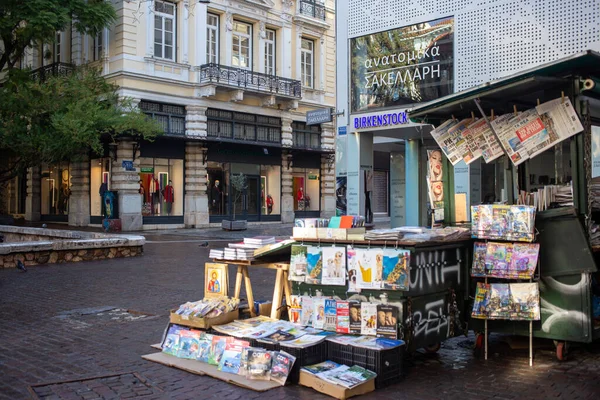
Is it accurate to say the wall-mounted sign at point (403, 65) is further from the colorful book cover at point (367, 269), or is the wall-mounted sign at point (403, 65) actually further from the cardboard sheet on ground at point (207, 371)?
the cardboard sheet on ground at point (207, 371)

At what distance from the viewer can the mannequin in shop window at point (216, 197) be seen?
30750 millimetres

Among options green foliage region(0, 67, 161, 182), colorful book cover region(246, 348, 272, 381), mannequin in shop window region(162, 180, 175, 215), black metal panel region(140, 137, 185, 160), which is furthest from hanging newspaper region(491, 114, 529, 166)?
mannequin in shop window region(162, 180, 175, 215)

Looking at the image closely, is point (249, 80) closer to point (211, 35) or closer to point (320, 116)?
point (211, 35)

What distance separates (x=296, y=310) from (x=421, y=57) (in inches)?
528

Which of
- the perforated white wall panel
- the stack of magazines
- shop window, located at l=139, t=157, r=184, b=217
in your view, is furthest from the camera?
shop window, located at l=139, t=157, r=184, b=217

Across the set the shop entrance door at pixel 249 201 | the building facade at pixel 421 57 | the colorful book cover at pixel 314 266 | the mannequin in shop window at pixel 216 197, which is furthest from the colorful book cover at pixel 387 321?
the shop entrance door at pixel 249 201

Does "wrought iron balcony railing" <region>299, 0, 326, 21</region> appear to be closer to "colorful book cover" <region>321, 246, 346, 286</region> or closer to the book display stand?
the book display stand

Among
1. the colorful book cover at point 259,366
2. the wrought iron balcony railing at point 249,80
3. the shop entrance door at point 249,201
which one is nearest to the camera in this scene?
the colorful book cover at point 259,366

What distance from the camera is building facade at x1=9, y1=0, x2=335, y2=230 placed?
90.6ft

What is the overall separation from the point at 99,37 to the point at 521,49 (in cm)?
2057

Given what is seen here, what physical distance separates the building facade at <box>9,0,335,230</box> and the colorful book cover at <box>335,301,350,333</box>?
22667mm

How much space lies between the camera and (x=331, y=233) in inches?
236

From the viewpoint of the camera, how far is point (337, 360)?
213 inches

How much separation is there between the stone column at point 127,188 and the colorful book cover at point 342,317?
74.0ft
